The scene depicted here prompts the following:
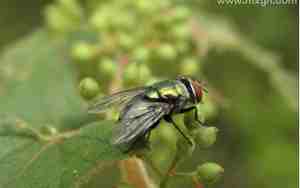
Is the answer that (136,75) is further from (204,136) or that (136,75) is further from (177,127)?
(204,136)

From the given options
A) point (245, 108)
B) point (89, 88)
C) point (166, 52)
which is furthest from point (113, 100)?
point (245, 108)

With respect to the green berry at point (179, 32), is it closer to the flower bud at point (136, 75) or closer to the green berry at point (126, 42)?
the green berry at point (126, 42)

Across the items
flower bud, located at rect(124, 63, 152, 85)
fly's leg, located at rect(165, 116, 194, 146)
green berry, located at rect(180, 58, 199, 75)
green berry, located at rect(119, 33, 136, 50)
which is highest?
flower bud, located at rect(124, 63, 152, 85)

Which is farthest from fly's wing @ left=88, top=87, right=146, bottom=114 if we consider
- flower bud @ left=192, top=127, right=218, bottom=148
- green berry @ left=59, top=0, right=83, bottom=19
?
green berry @ left=59, top=0, right=83, bottom=19

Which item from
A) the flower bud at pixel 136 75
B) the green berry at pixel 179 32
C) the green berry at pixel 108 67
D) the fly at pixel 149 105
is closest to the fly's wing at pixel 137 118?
the fly at pixel 149 105

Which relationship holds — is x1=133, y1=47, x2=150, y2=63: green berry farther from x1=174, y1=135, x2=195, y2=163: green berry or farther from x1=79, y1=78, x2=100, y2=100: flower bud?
x1=174, y1=135, x2=195, y2=163: green berry

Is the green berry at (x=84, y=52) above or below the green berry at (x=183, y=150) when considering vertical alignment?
below
